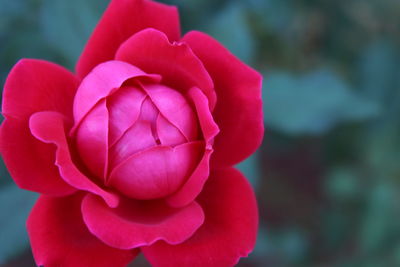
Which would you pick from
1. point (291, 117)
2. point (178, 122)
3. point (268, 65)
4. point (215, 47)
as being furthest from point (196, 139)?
point (268, 65)

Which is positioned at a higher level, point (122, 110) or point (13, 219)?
point (122, 110)

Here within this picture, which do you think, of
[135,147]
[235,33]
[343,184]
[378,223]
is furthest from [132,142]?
[343,184]

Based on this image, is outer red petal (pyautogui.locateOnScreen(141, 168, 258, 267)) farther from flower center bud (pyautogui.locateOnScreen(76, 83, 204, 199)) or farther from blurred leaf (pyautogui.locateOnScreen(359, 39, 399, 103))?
blurred leaf (pyautogui.locateOnScreen(359, 39, 399, 103))

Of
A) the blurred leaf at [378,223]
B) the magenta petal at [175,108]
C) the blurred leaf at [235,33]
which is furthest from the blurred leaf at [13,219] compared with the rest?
the blurred leaf at [378,223]

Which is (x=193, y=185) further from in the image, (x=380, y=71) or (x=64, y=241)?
(x=380, y=71)

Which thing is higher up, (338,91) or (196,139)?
(196,139)

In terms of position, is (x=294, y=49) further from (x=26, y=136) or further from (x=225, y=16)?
(x=26, y=136)
